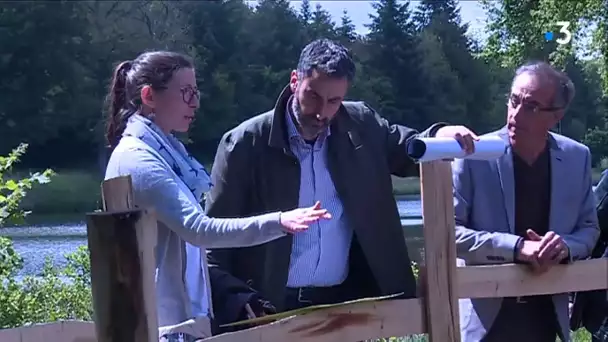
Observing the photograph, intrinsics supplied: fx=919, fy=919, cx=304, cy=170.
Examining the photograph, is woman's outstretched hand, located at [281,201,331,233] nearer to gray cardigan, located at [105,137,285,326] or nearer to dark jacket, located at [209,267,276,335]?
gray cardigan, located at [105,137,285,326]

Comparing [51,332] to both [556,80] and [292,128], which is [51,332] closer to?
[292,128]

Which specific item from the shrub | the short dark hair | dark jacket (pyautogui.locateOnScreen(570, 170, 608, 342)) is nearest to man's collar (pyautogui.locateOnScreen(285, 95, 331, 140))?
the short dark hair

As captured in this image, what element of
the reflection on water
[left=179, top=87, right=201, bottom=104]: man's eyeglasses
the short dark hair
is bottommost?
the reflection on water

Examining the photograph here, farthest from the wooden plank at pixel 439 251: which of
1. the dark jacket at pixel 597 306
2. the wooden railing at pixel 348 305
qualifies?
the dark jacket at pixel 597 306

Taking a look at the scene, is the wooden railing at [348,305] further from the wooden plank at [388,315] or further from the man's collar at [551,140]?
the man's collar at [551,140]

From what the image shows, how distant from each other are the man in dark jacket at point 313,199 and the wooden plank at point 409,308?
47 cm

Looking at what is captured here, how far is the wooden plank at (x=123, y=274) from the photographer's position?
1988 millimetres

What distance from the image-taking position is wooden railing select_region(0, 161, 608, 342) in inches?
79.0

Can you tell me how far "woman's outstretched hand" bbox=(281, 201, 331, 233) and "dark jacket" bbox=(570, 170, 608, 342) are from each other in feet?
5.00

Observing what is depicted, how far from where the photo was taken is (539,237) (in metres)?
2.98

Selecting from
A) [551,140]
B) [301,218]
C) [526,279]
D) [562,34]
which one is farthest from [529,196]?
[562,34]

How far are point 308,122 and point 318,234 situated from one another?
0.38m

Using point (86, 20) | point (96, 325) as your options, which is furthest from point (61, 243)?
point (96, 325)

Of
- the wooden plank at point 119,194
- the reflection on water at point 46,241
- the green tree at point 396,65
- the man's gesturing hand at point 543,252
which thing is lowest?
the reflection on water at point 46,241
